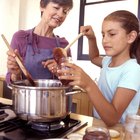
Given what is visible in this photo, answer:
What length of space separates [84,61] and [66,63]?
203 centimetres

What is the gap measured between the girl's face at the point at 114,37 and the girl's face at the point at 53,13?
1.19 ft

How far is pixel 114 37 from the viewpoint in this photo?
1050 millimetres

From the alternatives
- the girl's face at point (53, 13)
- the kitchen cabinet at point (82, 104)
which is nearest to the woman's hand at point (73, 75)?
the girl's face at point (53, 13)

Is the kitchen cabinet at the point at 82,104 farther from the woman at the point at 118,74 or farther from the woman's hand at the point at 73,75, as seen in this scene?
the woman's hand at the point at 73,75

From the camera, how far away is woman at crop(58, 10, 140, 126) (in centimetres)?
88

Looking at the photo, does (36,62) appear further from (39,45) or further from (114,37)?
(114,37)

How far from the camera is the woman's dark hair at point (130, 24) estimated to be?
3.49 ft

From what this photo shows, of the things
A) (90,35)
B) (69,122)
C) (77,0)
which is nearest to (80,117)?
(69,122)

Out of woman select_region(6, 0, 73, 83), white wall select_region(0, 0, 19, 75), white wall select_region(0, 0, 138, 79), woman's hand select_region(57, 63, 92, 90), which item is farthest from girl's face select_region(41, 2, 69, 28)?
white wall select_region(0, 0, 19, 75)

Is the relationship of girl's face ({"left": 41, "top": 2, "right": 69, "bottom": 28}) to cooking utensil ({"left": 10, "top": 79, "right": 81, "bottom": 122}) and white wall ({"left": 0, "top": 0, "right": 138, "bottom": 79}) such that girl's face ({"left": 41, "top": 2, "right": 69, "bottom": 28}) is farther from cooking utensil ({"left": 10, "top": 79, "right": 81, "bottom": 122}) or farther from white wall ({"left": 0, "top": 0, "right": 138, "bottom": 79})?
white wall ({"left": 0, "top": 0, "right": 138, "bottom": 79})

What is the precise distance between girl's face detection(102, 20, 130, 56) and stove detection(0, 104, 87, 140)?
1.32ft

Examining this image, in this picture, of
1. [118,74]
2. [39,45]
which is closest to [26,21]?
[39,45]

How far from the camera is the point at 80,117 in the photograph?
3.43 feet

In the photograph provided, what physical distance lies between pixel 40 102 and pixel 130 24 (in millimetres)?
625
